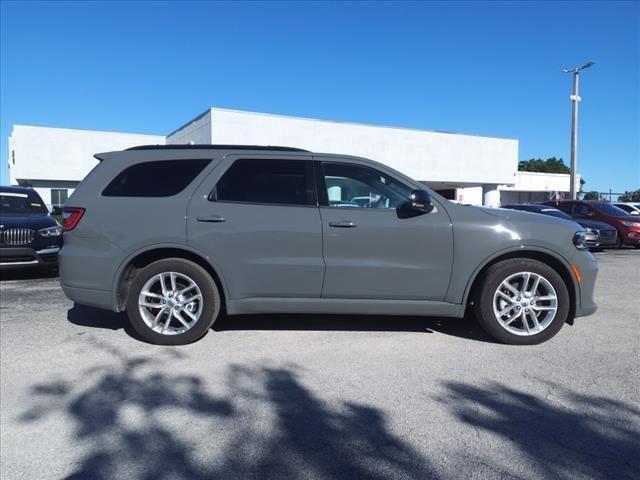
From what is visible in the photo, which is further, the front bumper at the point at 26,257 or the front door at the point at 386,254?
the front bumper at the point at 26,257

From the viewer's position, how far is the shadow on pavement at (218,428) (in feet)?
8.21

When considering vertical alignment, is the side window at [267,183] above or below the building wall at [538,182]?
below

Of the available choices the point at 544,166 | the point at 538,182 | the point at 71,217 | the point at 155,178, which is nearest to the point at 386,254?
the point at 155,178

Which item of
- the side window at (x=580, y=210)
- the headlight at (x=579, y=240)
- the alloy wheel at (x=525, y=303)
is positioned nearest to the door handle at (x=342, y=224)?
the alloy wheel at (x=525, y=303)

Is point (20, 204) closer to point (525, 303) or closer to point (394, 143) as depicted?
point (525, 303)

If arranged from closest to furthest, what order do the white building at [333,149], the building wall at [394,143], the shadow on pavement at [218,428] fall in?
the shadow on pavement at [218,428]
the building wall at [394,143]
the white building at [333,149]

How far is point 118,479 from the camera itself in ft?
7.91

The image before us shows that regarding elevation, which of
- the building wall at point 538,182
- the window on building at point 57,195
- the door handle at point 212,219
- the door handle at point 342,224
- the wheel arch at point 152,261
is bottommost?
the wheel arch at point 152,261

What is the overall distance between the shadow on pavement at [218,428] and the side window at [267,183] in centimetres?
158

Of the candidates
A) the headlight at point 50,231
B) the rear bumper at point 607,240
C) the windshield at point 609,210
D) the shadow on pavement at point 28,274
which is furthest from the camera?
the windshield at point 609,210

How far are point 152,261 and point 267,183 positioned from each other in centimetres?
135

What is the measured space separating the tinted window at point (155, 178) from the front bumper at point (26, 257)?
3.75 meters

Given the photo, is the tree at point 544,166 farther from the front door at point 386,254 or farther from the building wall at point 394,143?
the front door at point 386,254

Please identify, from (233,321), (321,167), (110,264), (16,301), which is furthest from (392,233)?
(16,301)
